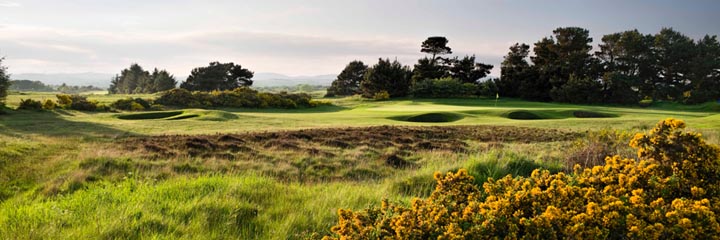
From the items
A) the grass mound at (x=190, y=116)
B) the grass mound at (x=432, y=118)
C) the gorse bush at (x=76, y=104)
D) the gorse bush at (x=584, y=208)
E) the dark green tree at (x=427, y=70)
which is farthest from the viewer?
the dark green tree at (x=427, y=70)

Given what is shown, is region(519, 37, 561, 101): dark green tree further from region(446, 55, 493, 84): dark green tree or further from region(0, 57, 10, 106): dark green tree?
region(0, 57, 10, 106): dark green tree

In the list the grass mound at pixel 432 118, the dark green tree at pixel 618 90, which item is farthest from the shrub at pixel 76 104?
the dark green tree at pixel 618 90

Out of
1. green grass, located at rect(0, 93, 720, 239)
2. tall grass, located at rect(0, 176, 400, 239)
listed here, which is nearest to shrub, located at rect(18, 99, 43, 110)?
green grass, located at rect(0, 93, 720, 239)

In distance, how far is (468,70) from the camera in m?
62.2

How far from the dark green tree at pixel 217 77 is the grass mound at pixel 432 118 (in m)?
52.2

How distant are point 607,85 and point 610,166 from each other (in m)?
56.7

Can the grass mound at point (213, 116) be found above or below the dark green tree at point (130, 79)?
below

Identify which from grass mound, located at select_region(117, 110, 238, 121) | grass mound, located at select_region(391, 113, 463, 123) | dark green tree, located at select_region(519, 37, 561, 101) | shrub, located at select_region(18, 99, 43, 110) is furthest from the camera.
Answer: dark green tree, located at select_region(519, 37, 561, 101)

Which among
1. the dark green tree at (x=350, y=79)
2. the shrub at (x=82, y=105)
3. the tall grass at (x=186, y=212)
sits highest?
the dark green tree at (x=350, y=79)

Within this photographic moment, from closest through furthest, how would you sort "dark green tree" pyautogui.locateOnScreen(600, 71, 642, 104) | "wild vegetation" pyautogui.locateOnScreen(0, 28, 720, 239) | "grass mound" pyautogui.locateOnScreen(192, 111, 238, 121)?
1. "wild vegetation" pyautogui.locateOnScreen(0, 28, 720, 239)
2. "grass mound" pyautogui.locateOnScreen(192, 111, 238, 121)
3. "dark green tree" pyautogui.locateOnScreen(600, 71, 642, 104)

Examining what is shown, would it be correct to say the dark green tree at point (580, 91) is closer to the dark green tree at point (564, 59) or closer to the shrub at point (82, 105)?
the dark green tree at point (564, 59)

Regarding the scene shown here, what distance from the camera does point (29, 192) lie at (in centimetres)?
686

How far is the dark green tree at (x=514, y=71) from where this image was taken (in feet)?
192

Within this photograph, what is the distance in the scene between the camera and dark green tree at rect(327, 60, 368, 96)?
76.1 m
